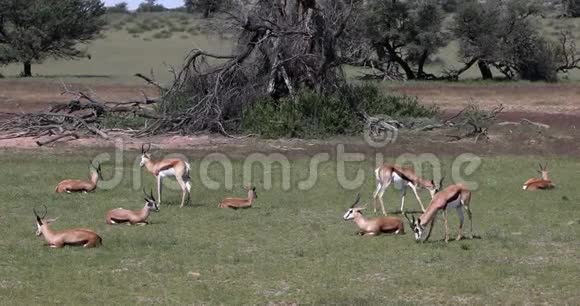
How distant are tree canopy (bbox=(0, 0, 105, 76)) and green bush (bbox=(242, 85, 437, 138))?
851 inches

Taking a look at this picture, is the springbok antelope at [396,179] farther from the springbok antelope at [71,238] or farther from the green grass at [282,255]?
the springbok antelope at [71,238]

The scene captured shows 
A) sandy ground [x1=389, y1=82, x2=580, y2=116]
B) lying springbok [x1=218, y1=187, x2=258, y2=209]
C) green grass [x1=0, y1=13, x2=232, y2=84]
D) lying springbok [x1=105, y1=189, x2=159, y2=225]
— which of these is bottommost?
green grass [x1=0, y1=13, x2=232, y2=84]

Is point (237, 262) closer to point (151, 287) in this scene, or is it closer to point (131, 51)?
point (151, 287)

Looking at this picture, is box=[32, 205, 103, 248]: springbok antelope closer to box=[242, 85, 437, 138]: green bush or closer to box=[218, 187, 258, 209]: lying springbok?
box=[218, 187, 258, 209]: lying springbok

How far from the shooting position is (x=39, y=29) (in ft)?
146

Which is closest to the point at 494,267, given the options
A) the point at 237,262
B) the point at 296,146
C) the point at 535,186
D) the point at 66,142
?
the point at 237,262

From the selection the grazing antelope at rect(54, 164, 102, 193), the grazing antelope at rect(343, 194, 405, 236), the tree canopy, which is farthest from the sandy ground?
the grazing antelope at rect(343, 194, 405, 236)

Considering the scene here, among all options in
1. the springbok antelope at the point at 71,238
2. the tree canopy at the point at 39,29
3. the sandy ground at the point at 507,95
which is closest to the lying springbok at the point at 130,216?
the springbok antelope at the point at 71,238

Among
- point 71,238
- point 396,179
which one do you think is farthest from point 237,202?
point 71,238

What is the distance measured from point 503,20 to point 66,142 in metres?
25.0

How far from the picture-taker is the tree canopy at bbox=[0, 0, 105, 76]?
44.2 m

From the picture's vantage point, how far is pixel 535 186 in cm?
1759

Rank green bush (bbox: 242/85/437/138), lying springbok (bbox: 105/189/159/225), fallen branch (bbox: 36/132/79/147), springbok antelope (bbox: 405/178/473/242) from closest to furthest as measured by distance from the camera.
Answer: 1. springbok antelope (bbox: 405/178/473/242)
2. lying springbok (bbox: 105/189/159/225)
3. fallen branch (bbox: 36/132/79/147)
4. green bush (bbox: 242/85/437/138)

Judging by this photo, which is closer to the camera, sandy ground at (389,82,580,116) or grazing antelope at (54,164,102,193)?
grazing antelope at (54,164,102,193)
